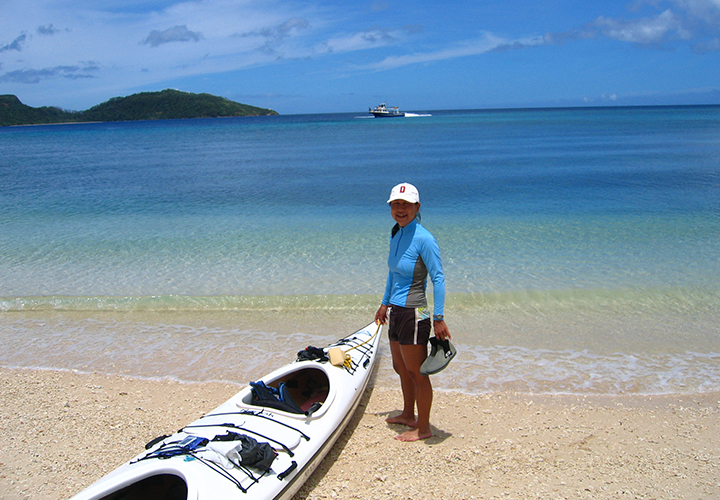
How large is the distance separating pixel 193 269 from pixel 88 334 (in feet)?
9.47

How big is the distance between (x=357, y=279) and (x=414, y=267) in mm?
5338

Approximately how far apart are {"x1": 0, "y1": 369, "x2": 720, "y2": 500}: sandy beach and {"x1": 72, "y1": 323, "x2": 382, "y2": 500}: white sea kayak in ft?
1.31

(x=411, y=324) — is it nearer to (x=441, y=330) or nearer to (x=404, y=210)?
(x=441, y=330)

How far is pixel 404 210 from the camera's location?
383 centimetres

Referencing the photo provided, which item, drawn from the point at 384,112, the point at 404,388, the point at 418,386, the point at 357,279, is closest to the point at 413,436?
the point at 404,388

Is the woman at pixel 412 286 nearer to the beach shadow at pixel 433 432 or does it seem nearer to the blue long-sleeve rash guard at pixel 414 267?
the blue long-sleeve rash guard at pixel 414 267

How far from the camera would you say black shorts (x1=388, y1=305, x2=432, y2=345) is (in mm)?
3998

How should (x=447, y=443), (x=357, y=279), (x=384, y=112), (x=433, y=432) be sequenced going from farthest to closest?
(x=384, y=112) → (x=357, y=279) → (x=433, y=432) → (x=447, y=443)

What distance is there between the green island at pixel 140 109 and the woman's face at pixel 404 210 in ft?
616

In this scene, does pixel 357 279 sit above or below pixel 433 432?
above

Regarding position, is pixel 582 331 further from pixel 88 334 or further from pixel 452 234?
pixel 88 334

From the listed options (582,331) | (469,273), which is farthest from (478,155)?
(582,331)

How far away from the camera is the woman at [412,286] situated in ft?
12.6

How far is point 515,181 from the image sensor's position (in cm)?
2020
